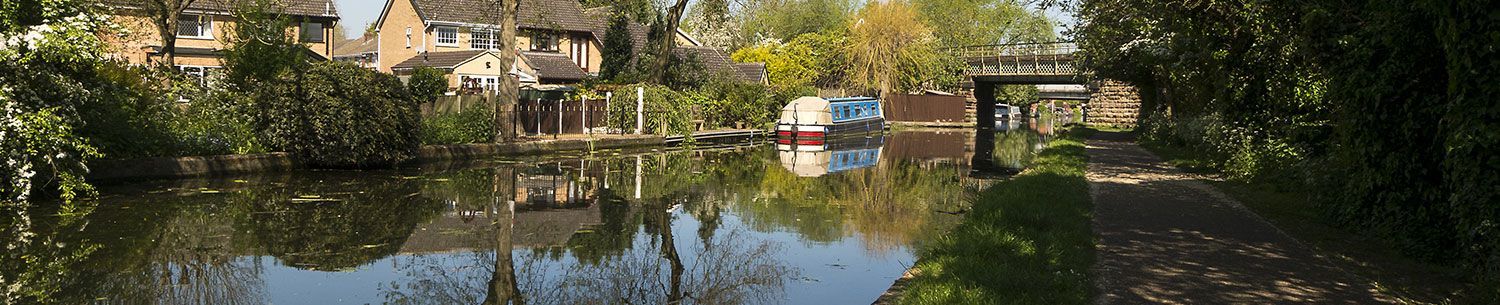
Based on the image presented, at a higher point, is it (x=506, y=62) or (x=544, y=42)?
(x=544, y=42)

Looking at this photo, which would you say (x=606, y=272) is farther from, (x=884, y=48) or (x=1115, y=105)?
(x=1115, y=105)

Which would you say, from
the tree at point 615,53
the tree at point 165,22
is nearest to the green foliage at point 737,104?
the tree at point 615,53

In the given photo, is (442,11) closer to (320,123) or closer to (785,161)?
(785,161)

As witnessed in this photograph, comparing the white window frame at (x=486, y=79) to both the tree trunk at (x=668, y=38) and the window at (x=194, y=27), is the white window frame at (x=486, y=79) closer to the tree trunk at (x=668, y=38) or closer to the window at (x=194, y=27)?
the window at (x=194, y=27)

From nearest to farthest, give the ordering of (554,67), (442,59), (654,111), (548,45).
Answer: (654,111)
(442,59)
(554,67)
(548,45)

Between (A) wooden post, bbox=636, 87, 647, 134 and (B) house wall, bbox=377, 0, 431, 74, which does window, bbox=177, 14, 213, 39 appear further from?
(A) wooden post, bbox=636, 87, 647, 134

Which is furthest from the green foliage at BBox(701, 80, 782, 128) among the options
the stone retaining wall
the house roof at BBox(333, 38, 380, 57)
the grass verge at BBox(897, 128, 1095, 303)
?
the house roof at BBox(333, 38, 380, 57)

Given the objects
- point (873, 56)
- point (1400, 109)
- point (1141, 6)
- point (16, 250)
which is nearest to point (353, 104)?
point (16, 250)

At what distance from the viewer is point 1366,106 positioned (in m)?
10.1

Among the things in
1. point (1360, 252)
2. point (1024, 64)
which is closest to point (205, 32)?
point (1024, 64)

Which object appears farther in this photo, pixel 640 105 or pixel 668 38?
pixel 668 38

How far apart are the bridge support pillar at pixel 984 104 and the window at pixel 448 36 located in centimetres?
2775

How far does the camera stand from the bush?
17953mm

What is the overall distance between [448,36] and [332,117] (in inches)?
1567
